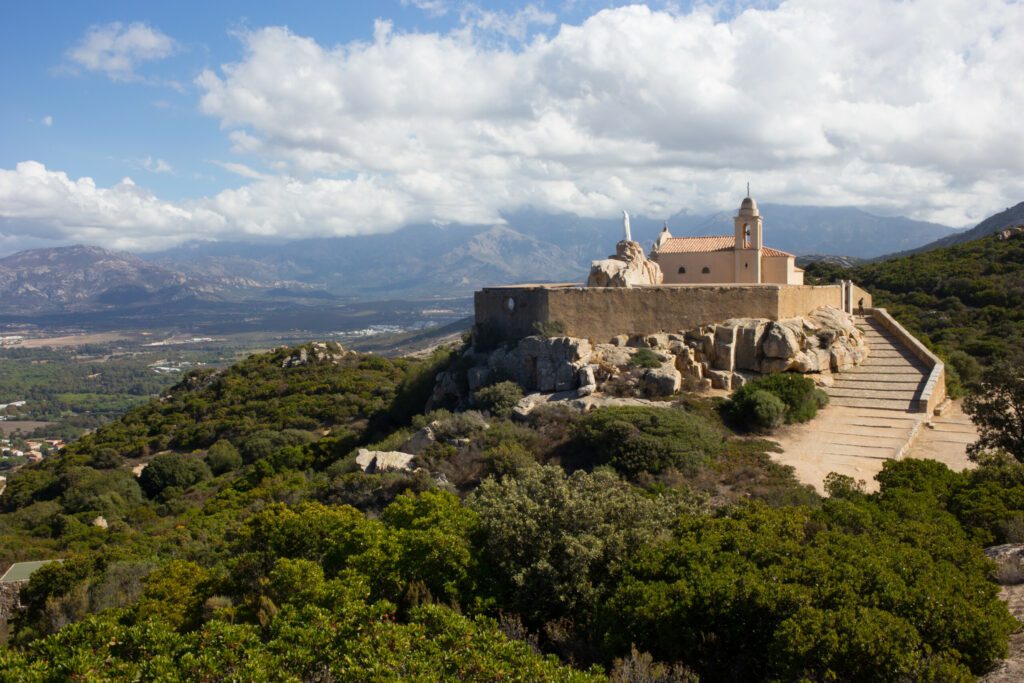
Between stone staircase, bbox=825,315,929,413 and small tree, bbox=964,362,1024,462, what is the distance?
5814mm

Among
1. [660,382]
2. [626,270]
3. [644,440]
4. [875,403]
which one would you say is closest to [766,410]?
[660,382]

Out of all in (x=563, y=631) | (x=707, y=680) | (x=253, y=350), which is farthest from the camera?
(x=253, y=350)

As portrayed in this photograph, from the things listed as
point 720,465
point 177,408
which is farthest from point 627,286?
point 177,408

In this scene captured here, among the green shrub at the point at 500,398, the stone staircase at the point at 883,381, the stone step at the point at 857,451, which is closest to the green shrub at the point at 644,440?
the stone step at the point at 857,451

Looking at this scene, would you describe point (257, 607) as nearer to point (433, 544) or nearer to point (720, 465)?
point (433, 544)

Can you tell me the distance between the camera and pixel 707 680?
329 inches

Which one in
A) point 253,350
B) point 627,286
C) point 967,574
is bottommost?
point 253,350

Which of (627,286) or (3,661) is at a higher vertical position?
(627,286)

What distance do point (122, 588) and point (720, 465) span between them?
13.3m

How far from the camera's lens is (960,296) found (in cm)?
3606

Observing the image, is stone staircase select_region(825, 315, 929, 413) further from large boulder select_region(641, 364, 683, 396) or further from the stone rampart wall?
the stone rampart wall

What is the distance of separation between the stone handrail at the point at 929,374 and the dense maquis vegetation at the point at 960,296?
1.00 m

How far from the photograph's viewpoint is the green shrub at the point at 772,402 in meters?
20.6

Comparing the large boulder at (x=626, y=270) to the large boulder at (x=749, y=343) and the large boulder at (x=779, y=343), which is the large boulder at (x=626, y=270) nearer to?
the large boulder at (x=749, y=343)
